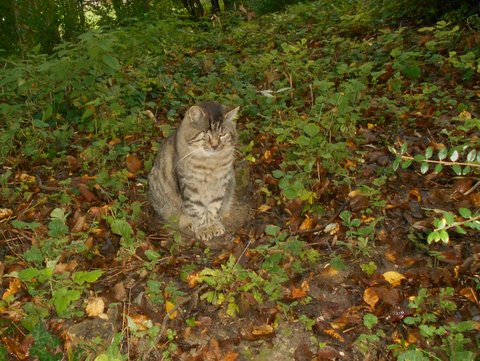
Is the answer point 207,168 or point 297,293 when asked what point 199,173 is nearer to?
point 207,168

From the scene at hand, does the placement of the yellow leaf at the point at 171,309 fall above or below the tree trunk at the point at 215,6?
below

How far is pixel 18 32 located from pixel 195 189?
4.77 meters

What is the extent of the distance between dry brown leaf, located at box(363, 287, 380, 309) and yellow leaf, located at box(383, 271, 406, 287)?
0.62 feet

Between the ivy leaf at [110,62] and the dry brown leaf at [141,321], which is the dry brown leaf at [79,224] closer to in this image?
the dry brown leaf at [141,321]

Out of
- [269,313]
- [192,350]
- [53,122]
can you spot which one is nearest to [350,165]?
[269,313]

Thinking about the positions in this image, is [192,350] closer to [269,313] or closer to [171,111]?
[269,313]

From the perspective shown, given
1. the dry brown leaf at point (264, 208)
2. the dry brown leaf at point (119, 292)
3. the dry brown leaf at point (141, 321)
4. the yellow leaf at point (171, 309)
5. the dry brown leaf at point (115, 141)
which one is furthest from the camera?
the dry brown leaf at point (115, 141)

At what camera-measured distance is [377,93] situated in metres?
6.29

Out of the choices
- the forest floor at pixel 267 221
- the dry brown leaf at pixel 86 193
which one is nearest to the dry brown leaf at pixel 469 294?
the forest floor at pixel 267 221

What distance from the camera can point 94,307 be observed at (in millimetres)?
3543

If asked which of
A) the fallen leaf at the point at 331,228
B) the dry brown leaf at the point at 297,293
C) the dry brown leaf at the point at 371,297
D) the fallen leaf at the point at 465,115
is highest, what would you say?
the fallen leaf at the point at 465,115

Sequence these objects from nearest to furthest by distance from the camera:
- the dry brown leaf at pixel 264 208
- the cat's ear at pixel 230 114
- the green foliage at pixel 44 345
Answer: the green foliage at pixel 44 345
the cat's ear at pixel 230 114
the dry brown leaf at pixel 264 208

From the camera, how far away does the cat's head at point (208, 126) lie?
4371 mm

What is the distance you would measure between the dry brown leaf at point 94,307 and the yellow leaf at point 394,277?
2393 mm
